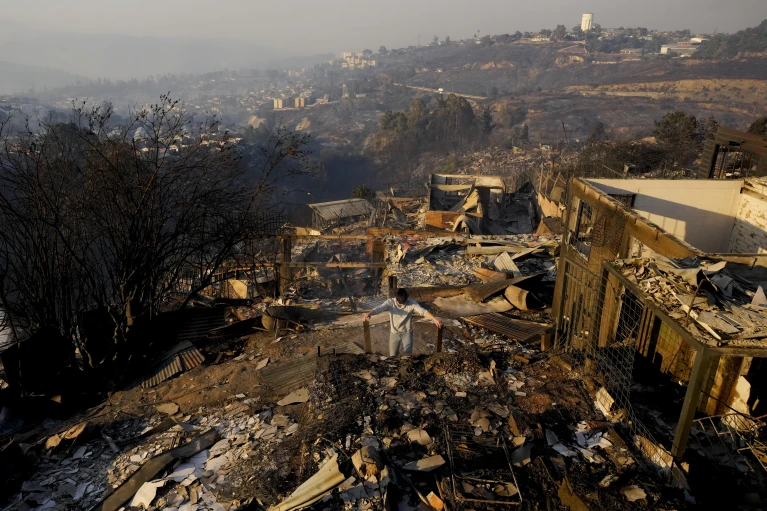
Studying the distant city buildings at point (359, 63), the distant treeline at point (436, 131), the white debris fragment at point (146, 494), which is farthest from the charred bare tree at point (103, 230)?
A: the distant city buildings at point (359, 63)

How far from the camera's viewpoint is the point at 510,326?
6859 mm

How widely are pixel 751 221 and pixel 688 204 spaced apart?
0.94m

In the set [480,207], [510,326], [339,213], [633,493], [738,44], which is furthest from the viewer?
[738,44]

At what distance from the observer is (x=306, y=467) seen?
3.54 meters

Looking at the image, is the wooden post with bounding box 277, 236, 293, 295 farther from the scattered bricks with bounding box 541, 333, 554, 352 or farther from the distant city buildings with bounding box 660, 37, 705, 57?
the distant city buildings with bounding box 660, 37, 705, 57

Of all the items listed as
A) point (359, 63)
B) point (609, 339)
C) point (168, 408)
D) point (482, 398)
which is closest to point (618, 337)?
point (609, 339)

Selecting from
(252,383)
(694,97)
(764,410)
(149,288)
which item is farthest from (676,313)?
Answer: (694,97)

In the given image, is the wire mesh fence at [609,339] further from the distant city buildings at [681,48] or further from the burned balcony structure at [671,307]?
the distant city buildings at [681,48]

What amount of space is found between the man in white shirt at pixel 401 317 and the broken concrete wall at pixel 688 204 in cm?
413

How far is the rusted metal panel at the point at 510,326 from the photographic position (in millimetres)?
6559

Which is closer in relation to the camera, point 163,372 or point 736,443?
point 736,443

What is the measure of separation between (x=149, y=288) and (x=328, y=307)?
274 cm

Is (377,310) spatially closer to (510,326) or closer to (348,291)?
(510,326)

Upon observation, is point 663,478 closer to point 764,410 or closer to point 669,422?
point 669,422
